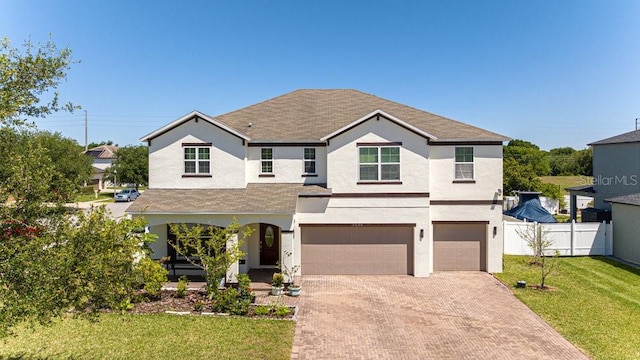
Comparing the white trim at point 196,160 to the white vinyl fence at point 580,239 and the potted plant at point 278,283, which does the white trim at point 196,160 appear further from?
the white vinyl fence at point 580,239

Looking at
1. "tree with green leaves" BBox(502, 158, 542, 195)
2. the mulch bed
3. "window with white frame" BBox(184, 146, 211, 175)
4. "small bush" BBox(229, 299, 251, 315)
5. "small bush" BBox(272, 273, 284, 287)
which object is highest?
"window with white frame" BBox(184, 146, 211, 175)

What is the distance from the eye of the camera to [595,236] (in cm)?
2092

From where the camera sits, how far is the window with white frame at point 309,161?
19281mm

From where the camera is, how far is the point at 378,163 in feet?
59.5

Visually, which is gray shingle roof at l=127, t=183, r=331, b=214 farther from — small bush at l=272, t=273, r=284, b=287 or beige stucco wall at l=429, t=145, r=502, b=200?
beige stucco wall at l=429, t=145, r=502, b=200

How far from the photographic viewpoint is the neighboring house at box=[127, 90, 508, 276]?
18.0 meters

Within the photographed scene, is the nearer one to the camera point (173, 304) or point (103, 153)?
point (173, 304)

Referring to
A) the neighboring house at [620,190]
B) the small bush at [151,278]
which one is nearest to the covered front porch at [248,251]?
the small bush at [151,278]

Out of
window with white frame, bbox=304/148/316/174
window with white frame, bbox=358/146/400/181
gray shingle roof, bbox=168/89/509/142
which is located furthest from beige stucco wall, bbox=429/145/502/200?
window with white frame, bbox=304/148/316/174

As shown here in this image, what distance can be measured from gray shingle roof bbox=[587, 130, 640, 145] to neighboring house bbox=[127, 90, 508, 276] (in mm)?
11274

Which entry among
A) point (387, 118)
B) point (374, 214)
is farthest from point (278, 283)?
point (387, 118)

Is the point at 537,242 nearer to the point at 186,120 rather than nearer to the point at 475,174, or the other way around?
the point at 475,174

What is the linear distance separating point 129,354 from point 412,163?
43.6 ft

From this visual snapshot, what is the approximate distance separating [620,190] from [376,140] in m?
16.9
